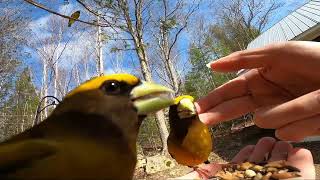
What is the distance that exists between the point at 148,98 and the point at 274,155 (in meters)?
2.25

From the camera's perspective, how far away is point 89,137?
7.76ft

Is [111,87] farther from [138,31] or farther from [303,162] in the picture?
[138,31]

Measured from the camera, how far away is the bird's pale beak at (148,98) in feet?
9.16

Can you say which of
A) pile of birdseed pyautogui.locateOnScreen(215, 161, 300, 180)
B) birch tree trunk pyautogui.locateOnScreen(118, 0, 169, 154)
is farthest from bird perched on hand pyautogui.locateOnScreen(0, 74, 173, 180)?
birch tree trunk pyautogui.locateOnScreen(118, 0, 169, 154)

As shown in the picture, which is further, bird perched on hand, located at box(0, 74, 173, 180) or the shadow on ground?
the shadow on ground

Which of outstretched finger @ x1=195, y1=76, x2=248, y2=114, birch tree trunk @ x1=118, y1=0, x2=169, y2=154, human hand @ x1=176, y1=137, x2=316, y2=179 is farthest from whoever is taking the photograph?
birch tree trunk @ x1=118, y1=0, x2=169, y2=154

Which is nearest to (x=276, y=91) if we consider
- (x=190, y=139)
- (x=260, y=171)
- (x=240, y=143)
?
(x=260, y=171)

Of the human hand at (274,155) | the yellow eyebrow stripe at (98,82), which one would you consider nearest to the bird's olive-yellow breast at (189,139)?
the human hand at (274,155)

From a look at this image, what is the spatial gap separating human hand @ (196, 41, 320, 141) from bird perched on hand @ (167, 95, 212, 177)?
1.19 feet

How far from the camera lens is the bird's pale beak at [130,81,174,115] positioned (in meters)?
2.79

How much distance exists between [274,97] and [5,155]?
10.4 feet

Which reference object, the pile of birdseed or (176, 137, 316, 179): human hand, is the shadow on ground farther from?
the pile of birdseed

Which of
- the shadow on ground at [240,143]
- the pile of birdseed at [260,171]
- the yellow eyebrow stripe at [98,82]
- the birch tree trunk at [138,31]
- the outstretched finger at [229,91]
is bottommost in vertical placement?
the pile of birdseed at [260,171]

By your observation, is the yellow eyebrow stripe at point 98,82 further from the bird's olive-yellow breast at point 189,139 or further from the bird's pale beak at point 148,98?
the bird's olive-yellow breast at point 189,139
